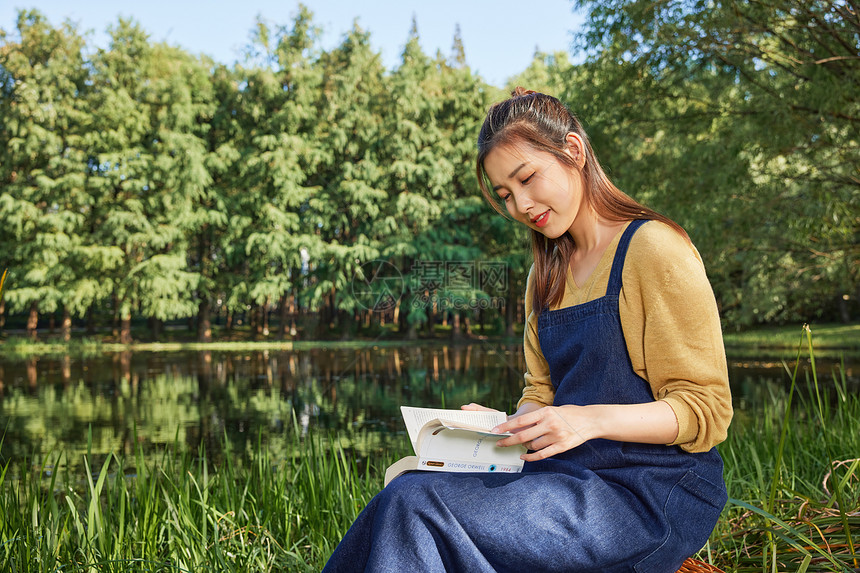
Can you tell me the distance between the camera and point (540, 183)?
1308 mm

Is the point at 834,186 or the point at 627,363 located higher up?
the point at 834,186

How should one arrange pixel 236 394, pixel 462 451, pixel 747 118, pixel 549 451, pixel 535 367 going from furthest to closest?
pixel 236 394, pixel 747 118, pixel 535 367, pixel 462 451, pixel 549 451

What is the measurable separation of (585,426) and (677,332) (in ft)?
0.78

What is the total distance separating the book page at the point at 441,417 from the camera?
45.1 inches

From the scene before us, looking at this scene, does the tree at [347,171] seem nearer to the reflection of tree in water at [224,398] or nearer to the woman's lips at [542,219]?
the reflection of tree in water at [224,398]

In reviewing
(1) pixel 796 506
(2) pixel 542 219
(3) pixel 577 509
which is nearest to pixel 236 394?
(1) pixel 796 506

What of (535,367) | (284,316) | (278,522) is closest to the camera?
(535,367)

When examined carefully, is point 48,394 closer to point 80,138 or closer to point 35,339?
point 35,339

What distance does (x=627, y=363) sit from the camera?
1229 millimetres

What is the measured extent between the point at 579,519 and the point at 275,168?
743 inches

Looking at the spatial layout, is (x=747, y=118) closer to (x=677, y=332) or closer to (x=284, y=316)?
(x=677, y=332)

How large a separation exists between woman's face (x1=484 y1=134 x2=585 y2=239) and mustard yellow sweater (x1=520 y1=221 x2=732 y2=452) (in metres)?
0.16

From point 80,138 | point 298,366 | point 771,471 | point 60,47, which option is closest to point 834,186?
point 771,471

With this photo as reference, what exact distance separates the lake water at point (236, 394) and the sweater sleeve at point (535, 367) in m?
2.02
